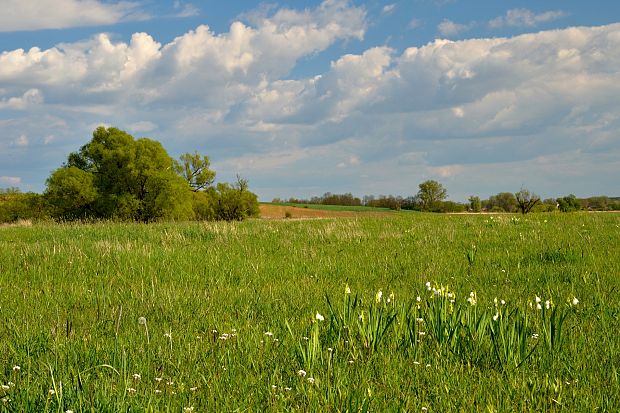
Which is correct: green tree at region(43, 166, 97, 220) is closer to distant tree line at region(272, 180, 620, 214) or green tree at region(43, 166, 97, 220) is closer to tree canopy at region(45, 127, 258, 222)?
tree canopy at region(45, 127, 258, 222)

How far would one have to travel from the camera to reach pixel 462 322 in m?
4.52

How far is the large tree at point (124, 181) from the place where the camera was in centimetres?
4734

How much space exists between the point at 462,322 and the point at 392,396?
1.33 meters

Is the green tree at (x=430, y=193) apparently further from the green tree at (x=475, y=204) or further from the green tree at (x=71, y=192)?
the green tree at (x=71, y=192)

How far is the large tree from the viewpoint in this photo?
155 feet

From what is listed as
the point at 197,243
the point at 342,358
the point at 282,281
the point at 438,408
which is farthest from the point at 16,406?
the point at 197,243

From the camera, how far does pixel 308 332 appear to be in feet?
16.2

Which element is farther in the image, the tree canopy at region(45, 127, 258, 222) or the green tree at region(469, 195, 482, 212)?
the green tree at region(469, 195, 482, 212)

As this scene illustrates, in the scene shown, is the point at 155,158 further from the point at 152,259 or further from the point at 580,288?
the point at 580,288

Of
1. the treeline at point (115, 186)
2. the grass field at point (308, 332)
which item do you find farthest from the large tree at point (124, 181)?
the grass field at point (308, 332)

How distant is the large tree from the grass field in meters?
39.4

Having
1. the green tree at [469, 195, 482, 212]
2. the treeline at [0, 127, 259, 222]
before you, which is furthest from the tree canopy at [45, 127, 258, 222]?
the green tree at [469, 195, 482, 212]

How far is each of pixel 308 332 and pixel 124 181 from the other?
48.0 metres

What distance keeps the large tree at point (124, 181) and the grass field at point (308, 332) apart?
39.4m
